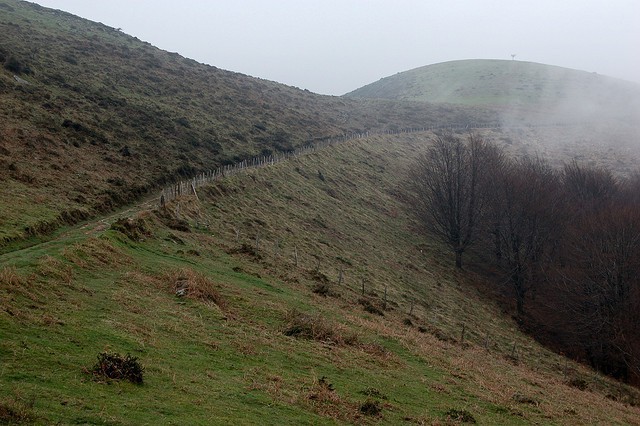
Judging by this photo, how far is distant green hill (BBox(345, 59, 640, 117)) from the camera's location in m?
136

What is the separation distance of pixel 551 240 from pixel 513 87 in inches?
4397

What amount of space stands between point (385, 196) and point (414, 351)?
4022 centimetres

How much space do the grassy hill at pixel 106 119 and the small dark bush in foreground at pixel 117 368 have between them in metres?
12.9

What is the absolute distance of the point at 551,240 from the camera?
5088 cm


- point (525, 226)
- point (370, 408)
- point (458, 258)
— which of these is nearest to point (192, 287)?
point (370, 408)

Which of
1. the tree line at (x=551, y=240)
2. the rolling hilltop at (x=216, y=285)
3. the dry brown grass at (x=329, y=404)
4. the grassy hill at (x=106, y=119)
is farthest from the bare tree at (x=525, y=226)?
the dry brown grass at (x=329, y=404)

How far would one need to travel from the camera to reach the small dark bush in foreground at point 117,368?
11.0 metres

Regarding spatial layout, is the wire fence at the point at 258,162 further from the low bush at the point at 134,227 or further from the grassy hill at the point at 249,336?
the low bush at the point at 134,227

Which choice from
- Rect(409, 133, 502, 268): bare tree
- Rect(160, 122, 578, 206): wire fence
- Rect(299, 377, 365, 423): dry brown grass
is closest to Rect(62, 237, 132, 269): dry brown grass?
Rect(299, 377, 365, 423): dry brown grass

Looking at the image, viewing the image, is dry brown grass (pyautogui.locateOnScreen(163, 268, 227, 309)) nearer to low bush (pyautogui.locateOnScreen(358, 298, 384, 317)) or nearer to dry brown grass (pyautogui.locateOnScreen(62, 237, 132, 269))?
dry brown grass (pyautogui.locateOnScreen(62, 237, 132, 269))

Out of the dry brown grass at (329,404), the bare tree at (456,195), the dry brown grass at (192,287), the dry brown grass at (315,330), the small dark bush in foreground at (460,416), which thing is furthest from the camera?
the bare tree at (456,195)

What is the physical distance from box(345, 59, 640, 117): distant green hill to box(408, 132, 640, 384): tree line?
77790 mm

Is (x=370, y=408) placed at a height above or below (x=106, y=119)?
below

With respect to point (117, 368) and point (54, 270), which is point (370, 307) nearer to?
point (54, 270)
